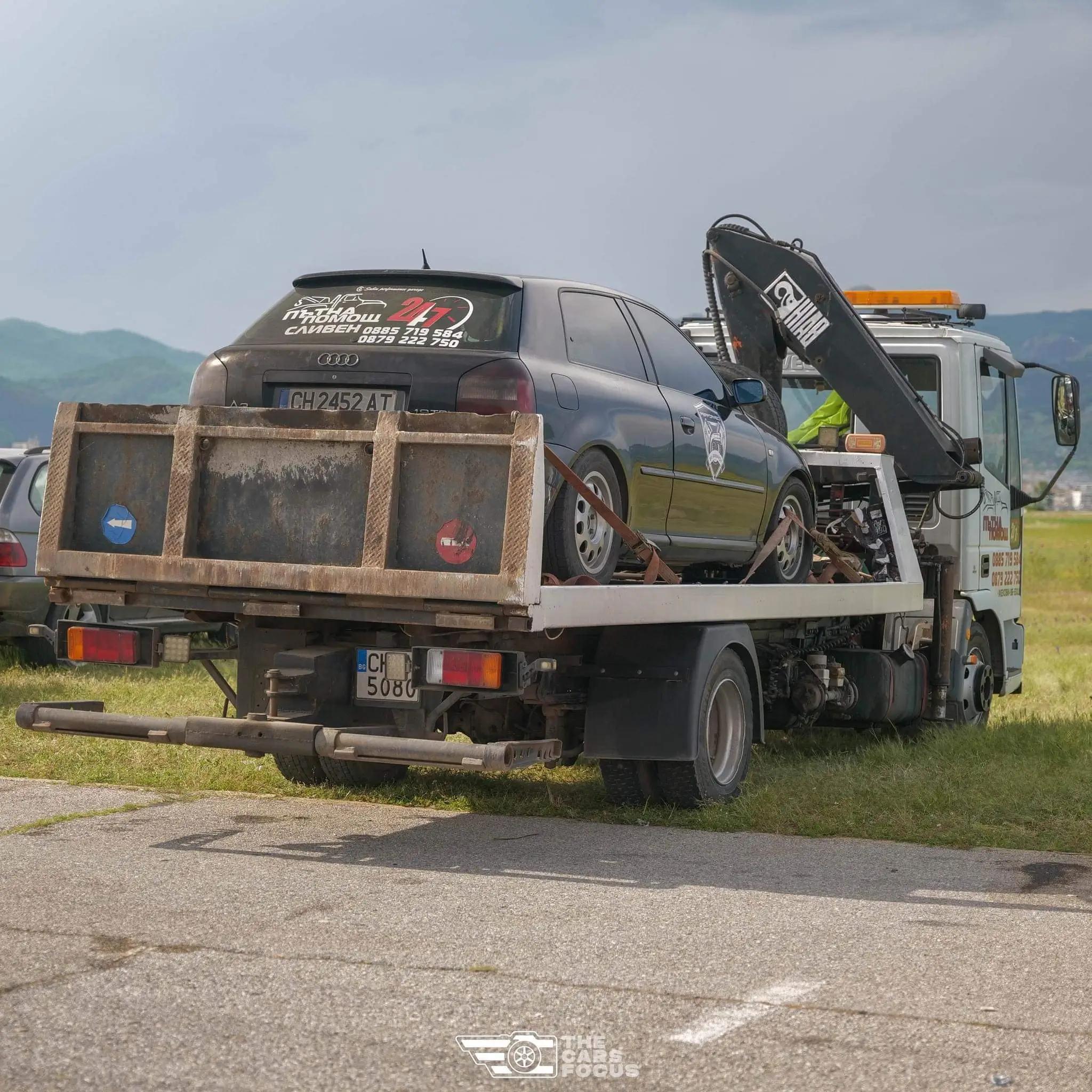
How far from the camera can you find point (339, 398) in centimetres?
686

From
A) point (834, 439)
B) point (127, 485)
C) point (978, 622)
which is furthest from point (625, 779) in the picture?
point (978, 622)

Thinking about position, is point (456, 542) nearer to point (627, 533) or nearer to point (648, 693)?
point (627, 533)

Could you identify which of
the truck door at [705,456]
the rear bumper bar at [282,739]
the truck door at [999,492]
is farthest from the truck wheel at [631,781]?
the truck door at [999,492]

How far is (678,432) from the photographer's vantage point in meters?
7.82

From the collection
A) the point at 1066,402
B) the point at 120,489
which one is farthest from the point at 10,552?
the point at 1066,402

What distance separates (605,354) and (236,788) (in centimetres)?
303

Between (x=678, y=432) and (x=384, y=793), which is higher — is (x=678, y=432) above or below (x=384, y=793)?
above

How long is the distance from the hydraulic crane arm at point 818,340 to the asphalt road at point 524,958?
402 centimetres

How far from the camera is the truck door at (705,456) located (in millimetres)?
7891

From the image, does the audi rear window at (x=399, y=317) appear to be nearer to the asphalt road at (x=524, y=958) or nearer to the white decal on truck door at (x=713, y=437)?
the white decal on truck door at (x=713, y=437)

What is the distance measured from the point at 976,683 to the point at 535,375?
19.2ft

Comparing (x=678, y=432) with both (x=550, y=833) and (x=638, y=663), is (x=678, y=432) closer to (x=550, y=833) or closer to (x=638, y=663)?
(x=638, y=663)

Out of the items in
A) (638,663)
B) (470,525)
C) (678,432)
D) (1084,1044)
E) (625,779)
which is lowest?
(1084,1044)

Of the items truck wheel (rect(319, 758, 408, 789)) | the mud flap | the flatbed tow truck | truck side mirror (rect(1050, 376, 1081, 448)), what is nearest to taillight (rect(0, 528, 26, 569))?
the flatbed tow truck
